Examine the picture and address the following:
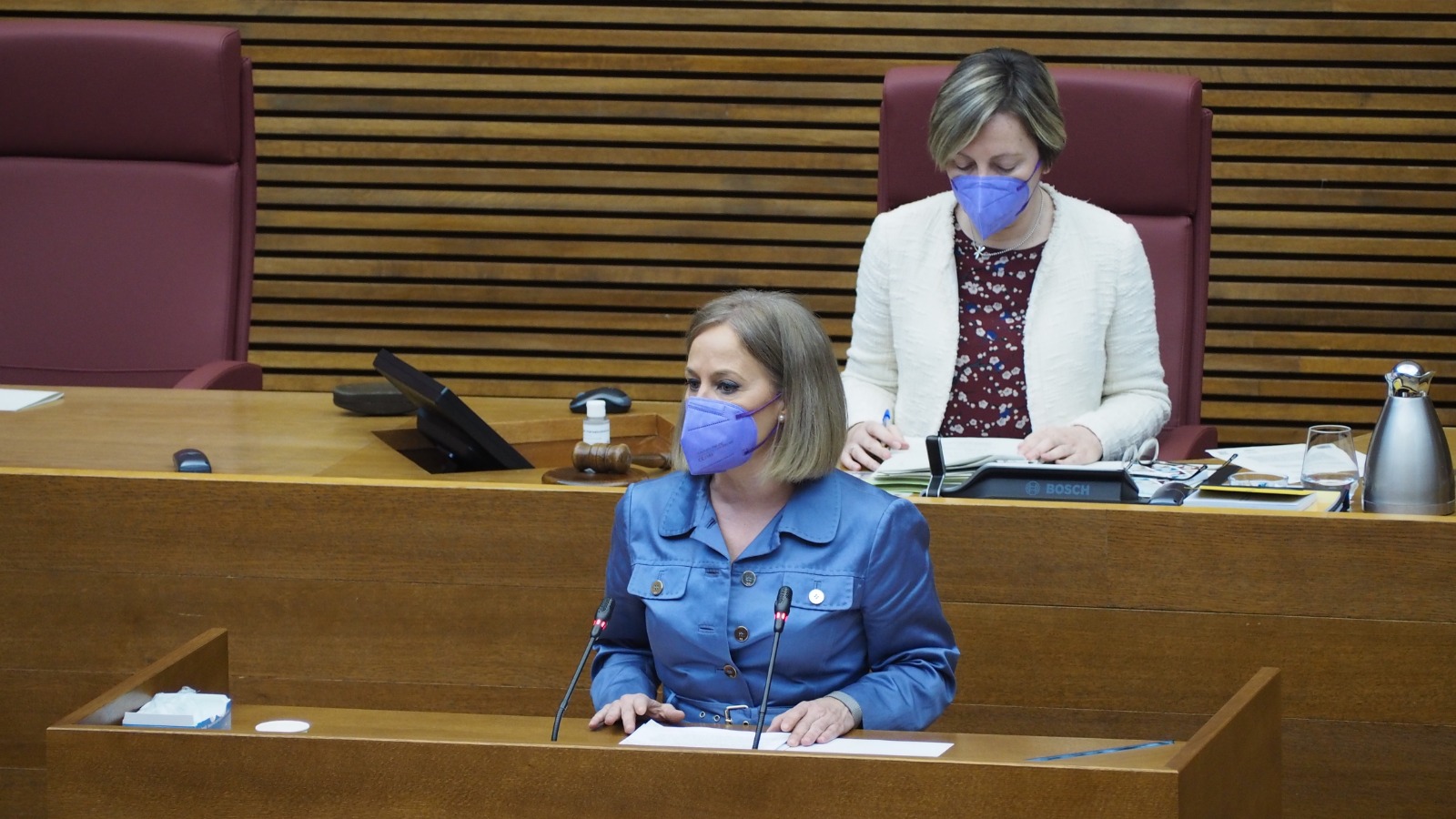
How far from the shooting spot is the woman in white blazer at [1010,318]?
2818mm

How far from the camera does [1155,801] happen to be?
1438 millimetres

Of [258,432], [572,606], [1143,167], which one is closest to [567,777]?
[572,606]

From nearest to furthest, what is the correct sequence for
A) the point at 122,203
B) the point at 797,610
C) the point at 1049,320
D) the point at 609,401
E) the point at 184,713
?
the point at 184,713, the point at 797,610, the point at 1049,320, the point at 609,401, the point at 122,203

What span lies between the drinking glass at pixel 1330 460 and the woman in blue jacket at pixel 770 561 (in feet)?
2.46

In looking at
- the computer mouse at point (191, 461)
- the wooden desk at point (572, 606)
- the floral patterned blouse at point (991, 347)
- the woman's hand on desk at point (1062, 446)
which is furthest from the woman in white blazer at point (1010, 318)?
the computer mouse at point (191, 461)

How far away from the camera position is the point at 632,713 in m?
1.72

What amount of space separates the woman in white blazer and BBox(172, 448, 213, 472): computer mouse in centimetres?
102

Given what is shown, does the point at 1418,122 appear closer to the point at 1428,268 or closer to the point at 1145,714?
the point at 1428,268

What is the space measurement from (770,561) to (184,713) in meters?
0.63

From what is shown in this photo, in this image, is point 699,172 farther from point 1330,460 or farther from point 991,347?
point 1330,460

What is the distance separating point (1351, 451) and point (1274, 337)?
8.07 feet

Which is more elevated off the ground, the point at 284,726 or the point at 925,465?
the point at 925,465

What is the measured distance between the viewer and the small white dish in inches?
→ 65.6

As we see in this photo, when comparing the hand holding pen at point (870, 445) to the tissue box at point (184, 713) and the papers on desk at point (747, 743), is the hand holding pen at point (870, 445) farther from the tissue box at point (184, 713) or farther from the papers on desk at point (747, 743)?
the tissue box at point (184, 713)
